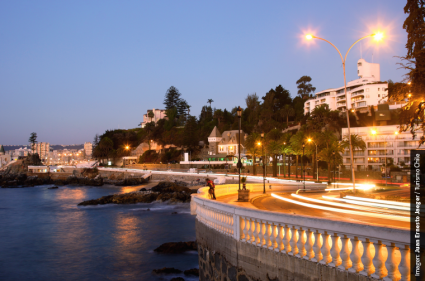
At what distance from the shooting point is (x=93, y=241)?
28.2 metres

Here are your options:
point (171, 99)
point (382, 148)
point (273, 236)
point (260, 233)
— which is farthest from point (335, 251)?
point (171, 99)

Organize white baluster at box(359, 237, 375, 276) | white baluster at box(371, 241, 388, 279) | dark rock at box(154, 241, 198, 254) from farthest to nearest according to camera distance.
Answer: dark rock at box(154, 241, 198, 254) < white baluster at box(359, 237, 375, 276) < white baluster at box(371, 241, 388, 279)

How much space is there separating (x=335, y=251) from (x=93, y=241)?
1062 inches

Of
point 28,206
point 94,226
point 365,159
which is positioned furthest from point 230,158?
point 94,226

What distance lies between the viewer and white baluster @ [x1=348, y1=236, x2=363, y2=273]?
573 centimetres

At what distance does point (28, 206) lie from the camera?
5272cm

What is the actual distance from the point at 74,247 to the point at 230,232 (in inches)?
879

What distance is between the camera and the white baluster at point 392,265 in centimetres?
523

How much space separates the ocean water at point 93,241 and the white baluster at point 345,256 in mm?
13723

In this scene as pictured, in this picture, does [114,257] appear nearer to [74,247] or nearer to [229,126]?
[74,247]

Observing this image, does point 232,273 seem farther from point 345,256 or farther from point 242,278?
point 345,256

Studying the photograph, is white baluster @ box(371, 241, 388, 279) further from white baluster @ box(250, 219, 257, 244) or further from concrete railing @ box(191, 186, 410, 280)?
white baluster @ box(250, 219, 257, 244)

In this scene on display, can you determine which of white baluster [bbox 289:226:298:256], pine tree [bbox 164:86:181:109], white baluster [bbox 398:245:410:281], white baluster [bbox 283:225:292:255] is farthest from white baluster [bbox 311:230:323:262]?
pine tree [bbox 164:86:181:109]

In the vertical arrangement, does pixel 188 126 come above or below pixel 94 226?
above
